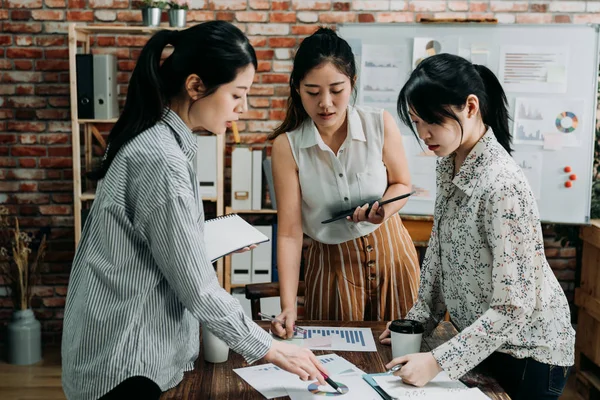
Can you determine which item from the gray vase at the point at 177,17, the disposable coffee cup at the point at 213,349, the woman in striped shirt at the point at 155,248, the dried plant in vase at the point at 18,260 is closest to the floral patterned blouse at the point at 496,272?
the woman in striped shirt at the point at 155,248

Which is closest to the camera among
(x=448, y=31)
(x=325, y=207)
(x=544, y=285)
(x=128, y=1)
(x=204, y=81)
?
(x=204, y=81)

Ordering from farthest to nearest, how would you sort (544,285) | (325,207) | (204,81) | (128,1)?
(128,1) → (325,207) → (544,285) → (204,81)

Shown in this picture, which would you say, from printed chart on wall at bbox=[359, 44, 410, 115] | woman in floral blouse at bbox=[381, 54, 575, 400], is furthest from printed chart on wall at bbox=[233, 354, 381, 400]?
printed chart on wall at bbox=[359, 44, 410, 115]

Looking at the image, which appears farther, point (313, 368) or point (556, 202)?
point (556, 202)

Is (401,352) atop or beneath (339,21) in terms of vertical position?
beneath

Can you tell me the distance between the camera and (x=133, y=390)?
1202 millimetres

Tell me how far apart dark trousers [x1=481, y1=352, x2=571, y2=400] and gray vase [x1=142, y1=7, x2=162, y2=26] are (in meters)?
2.78

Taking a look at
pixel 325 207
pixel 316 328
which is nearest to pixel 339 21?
pixel 325 207

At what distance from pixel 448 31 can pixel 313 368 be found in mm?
2629

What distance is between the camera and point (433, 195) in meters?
3.60

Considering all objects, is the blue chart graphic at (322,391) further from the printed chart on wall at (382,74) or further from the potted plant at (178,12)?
the potted plant at (178,12)

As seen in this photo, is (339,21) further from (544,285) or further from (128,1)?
(544,285)

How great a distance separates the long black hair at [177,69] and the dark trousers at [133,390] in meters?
0.38

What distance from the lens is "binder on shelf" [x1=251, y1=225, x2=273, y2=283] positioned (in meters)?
3.68
